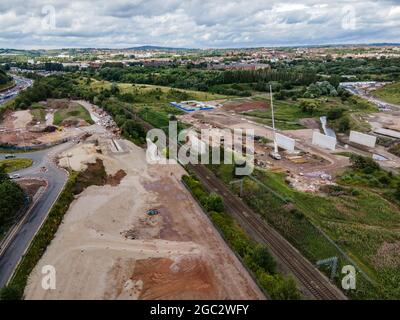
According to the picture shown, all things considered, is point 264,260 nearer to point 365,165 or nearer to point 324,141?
point 365,165

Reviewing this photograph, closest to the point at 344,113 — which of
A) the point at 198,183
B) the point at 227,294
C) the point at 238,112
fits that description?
the point at 238,112

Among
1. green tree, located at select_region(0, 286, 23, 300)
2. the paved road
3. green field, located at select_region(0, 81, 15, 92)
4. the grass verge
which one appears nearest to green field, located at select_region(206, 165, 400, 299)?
the grass verge

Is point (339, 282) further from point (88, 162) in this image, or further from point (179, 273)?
point (88, 162)

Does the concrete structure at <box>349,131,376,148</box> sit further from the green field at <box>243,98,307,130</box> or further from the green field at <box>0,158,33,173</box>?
the green field at <box>0,158,33,173</box>

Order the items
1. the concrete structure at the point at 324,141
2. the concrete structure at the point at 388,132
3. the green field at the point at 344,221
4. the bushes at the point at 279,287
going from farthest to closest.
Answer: the concrete structure at the point at 388,132 < the concrete structure at the point at 324,141 < the green field at the point at 344,221 < the bushes at the point at 279,287

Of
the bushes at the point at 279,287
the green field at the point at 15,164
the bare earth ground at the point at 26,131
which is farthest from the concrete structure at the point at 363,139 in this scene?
the green field at the point at 15,164

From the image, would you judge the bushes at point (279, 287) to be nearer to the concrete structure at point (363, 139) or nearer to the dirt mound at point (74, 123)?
the concrete structure at point (363, 139)
